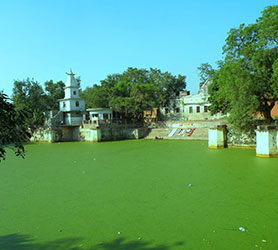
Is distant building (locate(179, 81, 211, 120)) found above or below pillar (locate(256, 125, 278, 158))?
above

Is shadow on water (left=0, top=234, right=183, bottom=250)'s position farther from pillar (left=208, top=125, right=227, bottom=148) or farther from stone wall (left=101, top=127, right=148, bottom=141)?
stone wall (left=101, top=127, right=148, bottom=141)

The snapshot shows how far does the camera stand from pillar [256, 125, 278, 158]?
1459 cm

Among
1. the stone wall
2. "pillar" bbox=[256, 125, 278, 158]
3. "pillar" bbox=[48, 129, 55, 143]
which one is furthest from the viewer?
"pillar" bbox=[48, 129, 55, 143]

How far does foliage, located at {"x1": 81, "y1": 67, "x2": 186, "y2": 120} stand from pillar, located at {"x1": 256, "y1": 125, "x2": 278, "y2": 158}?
18.6 m

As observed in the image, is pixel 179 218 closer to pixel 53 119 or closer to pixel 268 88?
pixel 268 88

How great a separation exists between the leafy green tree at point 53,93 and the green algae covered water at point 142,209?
2971cm

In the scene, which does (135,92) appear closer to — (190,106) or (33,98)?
(190,106)

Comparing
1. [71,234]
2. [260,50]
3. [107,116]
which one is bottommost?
[71,234]

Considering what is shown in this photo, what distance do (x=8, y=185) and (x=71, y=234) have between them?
583 centimetres

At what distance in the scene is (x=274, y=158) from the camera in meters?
14.4

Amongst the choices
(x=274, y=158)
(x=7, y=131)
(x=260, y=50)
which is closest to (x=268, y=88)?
(x=260, y=50)

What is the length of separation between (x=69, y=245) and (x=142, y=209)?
2366 millimetres

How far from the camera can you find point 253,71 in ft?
55.0

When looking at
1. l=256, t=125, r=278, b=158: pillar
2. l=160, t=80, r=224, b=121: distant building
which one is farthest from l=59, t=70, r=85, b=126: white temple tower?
l=256, t=125, r=278, b=158: pillar
